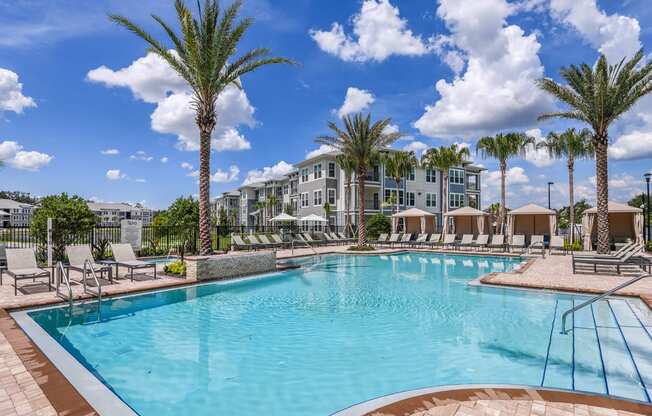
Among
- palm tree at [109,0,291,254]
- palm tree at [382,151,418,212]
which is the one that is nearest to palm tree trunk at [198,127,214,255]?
palm tree at [109,0,291,254]

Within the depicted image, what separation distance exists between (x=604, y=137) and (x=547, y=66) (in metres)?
4.43

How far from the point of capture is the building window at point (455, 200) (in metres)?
41.1

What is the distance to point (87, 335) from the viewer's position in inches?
252

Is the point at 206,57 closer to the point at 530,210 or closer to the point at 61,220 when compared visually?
the point at 61,220

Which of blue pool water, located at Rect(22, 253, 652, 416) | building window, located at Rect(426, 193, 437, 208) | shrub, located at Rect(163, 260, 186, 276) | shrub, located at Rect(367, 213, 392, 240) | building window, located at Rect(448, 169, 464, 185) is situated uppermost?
building window, located at Rect(448, 169, 464, 185)

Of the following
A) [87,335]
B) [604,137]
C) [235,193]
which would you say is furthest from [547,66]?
[235,193]

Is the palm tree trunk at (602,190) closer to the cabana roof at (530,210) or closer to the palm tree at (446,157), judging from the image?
the cabana roof at (530,210)

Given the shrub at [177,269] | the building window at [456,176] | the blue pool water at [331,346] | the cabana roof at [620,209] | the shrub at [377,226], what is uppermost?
the building window at [456,176]

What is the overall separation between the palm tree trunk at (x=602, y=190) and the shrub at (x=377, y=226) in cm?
1627

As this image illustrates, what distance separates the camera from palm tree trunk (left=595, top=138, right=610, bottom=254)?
15.7 m

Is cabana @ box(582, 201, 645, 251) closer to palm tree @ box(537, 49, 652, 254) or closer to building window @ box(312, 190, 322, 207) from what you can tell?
palm tree @ box(537, 49, 652, 254)

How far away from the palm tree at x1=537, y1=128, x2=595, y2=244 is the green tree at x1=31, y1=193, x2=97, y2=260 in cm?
3185

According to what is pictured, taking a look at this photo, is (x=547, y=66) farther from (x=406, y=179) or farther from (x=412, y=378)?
(x=406, y=179)

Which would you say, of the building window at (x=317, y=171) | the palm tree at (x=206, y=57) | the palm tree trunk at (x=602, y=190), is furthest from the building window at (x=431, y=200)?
the palm tree at (x=206, y=57)
